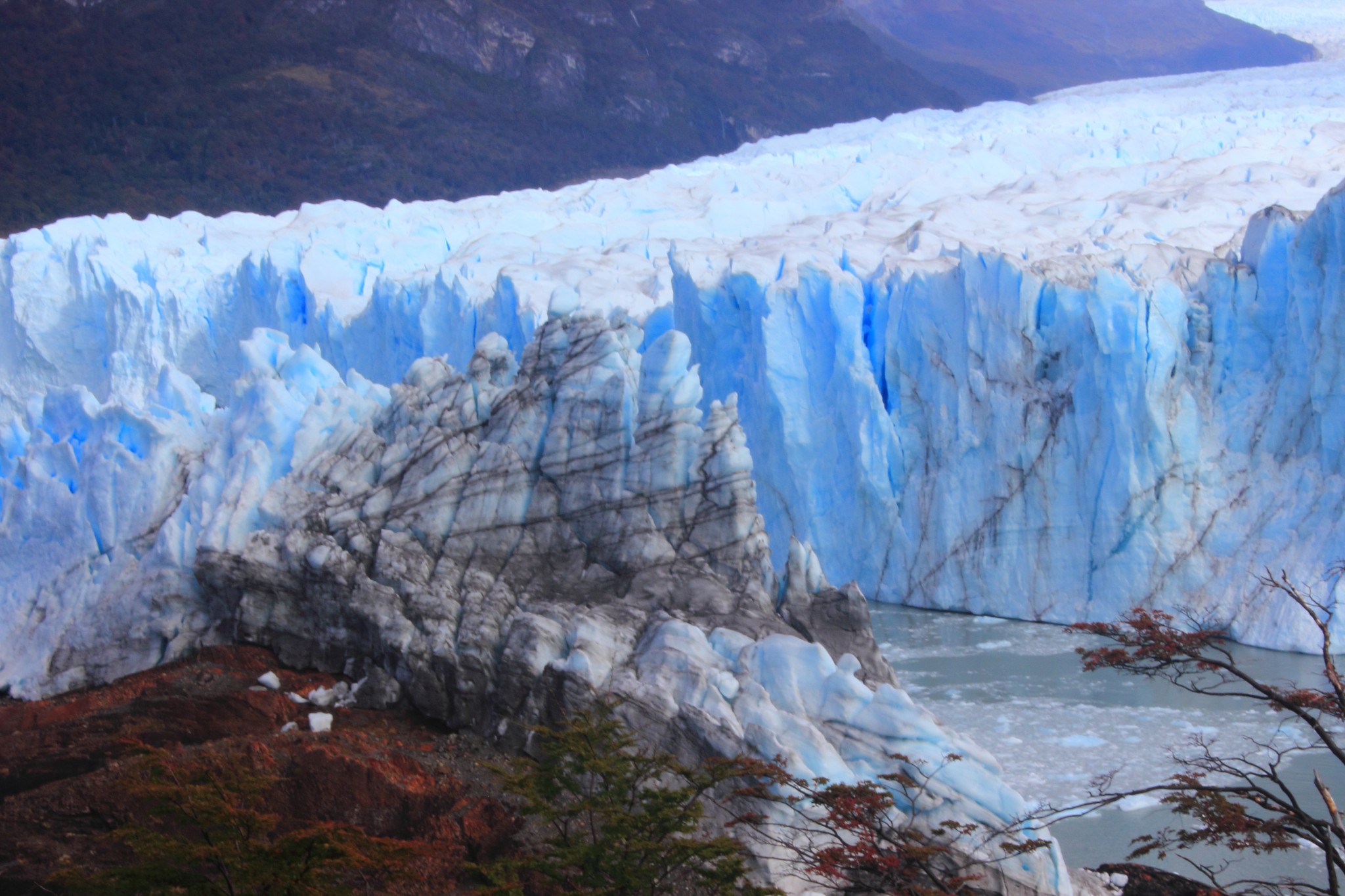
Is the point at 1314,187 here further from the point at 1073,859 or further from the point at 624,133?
the point at 624,133

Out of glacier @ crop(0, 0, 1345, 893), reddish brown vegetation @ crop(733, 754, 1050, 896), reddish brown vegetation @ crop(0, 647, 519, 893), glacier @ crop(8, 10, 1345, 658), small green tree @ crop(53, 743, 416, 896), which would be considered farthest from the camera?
glacier @ crop(8, 10, 1345, 658)

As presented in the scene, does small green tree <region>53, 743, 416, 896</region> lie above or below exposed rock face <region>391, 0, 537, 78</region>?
below

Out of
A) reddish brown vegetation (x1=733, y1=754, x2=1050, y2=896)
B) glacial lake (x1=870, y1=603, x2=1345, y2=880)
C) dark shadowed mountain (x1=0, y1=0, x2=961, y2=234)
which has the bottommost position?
glacial lake (x1=870, y1=603, x2=1345, y2=880)

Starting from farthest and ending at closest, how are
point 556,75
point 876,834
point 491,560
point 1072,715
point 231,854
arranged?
point 556,75, point 1072,715, point 491,560, point 876,834, point 231,854

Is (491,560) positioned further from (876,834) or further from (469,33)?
(469,33)

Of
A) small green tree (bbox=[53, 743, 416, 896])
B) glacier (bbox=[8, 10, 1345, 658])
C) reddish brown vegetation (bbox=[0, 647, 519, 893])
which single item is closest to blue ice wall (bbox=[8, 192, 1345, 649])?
glacier (bbox=[8, 10, 1345, 658])

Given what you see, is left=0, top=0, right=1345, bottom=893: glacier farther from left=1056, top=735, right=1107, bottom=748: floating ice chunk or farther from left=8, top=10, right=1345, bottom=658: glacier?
left=1056, top=735, right=1107, bottom=748: floating ice chunk

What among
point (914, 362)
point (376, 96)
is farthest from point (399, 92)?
point (914, 362)
